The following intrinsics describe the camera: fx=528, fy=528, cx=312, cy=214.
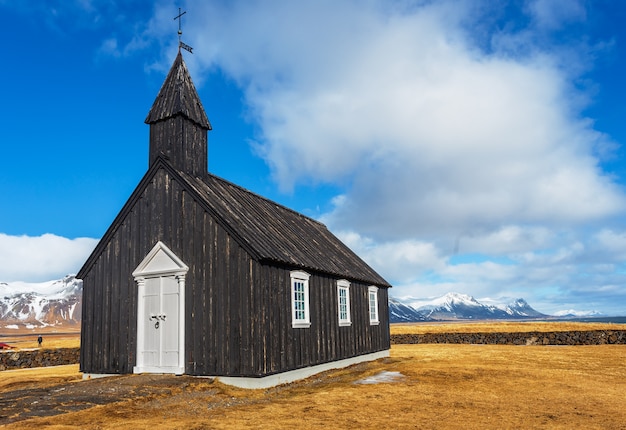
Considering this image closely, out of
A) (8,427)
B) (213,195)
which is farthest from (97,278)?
(8,427)

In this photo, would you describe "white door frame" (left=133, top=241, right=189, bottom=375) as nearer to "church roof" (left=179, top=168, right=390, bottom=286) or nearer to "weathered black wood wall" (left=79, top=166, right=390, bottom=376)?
"weathered black wood wall" (left=79, top=166, right=390, bottom=376)

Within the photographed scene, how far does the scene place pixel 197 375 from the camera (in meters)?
15.5

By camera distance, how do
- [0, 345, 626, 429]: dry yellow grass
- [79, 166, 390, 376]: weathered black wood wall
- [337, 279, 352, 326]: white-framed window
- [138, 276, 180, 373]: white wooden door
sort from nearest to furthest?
[0, 345, 626, 429]: dry yellow grass, [79, 166, 390, 376]: weathered black wood wall, [138, 276, 180, 373]: white wooden door, [337, 279, 352, 326]: white-framed window

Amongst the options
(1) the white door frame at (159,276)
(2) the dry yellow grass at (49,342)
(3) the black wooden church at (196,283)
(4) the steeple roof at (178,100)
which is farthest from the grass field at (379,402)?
(2) the dry yellow grass at (49,342)

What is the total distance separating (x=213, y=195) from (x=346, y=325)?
25.5 feet

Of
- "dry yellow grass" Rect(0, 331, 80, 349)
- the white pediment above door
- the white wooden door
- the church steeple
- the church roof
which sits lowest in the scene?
"dry yellow grass" Rect(0, 331, 80, 349)

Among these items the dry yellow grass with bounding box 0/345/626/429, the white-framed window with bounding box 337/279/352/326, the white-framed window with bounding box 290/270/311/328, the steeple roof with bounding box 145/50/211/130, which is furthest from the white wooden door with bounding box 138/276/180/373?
the white-framed window with bounding box 337/279/352/326

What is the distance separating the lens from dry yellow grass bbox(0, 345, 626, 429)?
10.5 meters

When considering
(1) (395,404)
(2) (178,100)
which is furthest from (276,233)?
(1) (395,404)

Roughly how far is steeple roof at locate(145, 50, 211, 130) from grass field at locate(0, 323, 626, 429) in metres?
8.79

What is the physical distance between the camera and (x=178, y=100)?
18.4 metres

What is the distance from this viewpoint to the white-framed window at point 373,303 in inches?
974

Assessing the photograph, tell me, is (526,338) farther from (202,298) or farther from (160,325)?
(160,325)

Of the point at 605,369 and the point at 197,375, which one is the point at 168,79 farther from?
the point at 605,369
